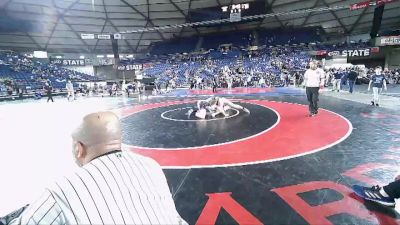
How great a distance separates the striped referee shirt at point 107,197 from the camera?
1353mm

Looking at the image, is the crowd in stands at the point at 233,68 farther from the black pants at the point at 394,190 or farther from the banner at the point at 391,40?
the black pants at the point at 394,190

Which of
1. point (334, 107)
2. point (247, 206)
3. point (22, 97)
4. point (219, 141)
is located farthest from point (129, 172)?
point (22, 97)

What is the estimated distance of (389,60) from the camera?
113 ft

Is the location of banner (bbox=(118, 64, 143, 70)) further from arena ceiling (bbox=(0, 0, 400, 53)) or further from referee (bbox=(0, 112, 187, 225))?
referee (bbox=(0, 112, 187, 225))

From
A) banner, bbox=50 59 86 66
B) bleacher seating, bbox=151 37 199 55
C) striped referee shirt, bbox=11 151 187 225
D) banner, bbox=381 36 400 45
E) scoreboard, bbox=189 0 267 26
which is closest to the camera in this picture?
striped referee shirt, bbox=11 151 187 225

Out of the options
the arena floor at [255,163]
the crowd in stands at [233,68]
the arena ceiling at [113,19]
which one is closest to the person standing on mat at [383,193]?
the arena floor at [255,163]

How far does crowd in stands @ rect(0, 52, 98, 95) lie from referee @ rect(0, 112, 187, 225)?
2796 cm

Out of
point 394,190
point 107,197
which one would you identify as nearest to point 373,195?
point 394,190

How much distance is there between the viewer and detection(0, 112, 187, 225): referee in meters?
1.36

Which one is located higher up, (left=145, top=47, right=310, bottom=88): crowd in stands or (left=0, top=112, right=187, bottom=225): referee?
(left=145, top=47, right=310, bottom=88): crowd in stands

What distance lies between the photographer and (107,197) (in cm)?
143

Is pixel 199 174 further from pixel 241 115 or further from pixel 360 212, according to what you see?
pixel 241 115

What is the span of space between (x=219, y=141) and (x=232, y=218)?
3434 millimetres

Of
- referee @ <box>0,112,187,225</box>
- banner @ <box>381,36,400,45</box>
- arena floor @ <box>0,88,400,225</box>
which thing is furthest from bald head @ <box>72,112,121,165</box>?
banner @ <box>381,36,400,45</box>
